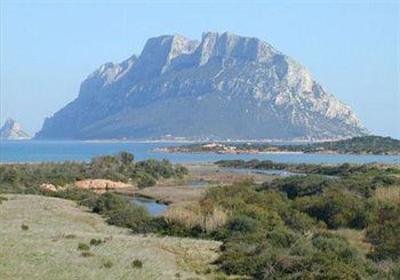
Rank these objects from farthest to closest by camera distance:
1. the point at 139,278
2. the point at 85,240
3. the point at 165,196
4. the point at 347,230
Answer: the point at 165,196 → the point at 347,230 → the point at 85,240 → the point at 139,278

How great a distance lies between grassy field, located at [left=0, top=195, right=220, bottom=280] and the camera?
78.6ft

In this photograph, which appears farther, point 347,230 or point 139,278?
point 347,230

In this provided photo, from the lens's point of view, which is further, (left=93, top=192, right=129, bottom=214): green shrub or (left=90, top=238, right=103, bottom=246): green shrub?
(left=93, top=192, right=129, bottom=214): green shrub

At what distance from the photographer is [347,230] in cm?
4169

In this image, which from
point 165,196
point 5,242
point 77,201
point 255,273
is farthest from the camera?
point 165,196

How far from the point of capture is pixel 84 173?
303 ft

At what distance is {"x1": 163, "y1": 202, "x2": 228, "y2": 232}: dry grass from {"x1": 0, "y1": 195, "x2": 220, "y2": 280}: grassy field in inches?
112

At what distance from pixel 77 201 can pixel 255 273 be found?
34115 mm

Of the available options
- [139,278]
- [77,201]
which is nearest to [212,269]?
[139,278]

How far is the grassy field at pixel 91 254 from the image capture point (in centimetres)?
2395

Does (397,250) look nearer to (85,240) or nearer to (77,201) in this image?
(85,240)

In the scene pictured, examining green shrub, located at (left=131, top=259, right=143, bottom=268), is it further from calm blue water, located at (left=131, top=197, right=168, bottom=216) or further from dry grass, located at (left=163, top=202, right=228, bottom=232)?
calm blue water, located at (left=131, top=197, right=168, bottom=216)

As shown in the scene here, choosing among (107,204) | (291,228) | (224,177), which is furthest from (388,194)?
(224,177)

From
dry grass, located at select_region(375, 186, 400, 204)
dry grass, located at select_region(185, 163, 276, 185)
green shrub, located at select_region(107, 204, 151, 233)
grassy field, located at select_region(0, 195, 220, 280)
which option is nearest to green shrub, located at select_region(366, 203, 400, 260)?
dry grass, located at select_region(375, 186, 400, 204)
